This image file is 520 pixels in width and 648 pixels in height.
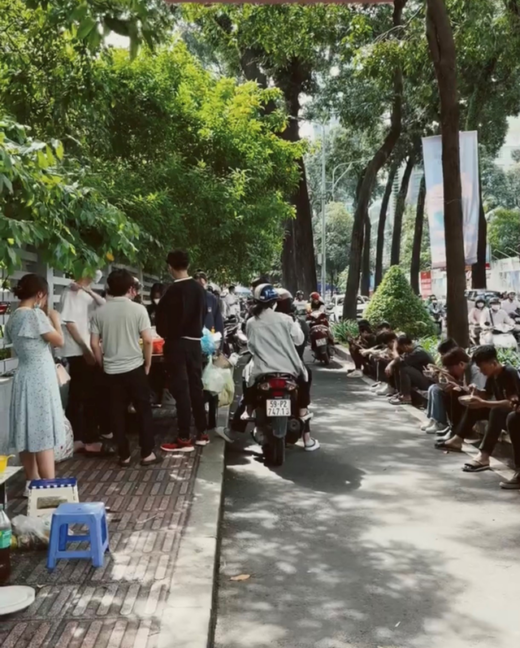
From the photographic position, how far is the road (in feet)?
13.6

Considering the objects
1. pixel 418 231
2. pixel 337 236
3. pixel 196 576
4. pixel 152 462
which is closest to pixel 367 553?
pixel 196 576

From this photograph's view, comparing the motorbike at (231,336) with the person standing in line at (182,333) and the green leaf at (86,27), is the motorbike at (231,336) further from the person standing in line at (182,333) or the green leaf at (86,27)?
the green leaf at (86,27)

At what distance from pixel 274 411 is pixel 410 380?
4487 millimetres

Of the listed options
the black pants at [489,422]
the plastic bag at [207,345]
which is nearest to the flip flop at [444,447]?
the black pants at [489,422]

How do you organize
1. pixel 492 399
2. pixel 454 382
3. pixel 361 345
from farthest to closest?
1. pixel 361 345
2. pixel 454 382
3. pixel 492 399

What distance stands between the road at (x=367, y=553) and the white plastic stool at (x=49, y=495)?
3.61 feet

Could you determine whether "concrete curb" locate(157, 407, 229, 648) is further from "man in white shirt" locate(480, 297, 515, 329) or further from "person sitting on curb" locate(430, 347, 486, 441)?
"man in white shirt" locate(480, 297, 515, 329)

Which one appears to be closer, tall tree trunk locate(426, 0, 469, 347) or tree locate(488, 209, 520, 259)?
tall tree trunk locate(426, 0, 469, 347)

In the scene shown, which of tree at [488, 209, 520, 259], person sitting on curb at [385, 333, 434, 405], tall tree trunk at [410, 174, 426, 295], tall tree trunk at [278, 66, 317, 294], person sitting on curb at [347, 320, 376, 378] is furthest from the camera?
Answer: tree at [488, 209, 520, 259]

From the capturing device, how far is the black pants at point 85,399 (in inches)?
302

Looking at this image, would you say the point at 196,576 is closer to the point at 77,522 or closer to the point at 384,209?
the point at 77,522

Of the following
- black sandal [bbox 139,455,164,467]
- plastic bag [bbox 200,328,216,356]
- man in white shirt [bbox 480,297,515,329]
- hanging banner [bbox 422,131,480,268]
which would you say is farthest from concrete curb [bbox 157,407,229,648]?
man in white shirt [bbox 480,297,515,329]

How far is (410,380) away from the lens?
11.6 meters

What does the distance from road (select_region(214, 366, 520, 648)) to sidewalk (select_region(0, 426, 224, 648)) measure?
0.79ft
